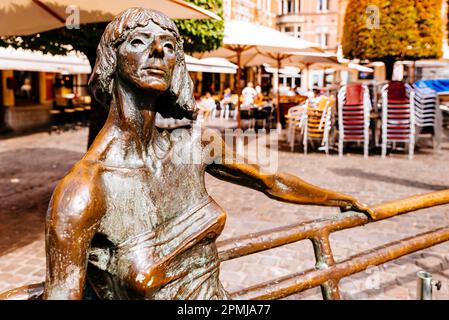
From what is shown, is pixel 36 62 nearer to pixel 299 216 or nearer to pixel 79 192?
pixel 299 216

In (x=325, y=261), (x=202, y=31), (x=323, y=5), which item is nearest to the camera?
(x=325, y=261)

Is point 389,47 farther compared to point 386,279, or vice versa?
point 389,47

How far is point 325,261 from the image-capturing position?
185 cm

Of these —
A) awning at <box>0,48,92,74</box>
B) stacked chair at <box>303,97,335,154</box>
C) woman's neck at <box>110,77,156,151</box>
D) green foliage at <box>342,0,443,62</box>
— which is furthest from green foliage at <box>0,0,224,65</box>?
green foliage at <box>342,0,443,62</box>

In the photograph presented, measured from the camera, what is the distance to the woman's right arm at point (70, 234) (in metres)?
1.12

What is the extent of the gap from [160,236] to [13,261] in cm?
396

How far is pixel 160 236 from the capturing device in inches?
51.6

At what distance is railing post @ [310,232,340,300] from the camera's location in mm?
1832

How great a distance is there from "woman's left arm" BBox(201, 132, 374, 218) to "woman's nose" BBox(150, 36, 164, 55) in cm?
33

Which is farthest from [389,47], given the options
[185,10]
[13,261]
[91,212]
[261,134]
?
[91,212]

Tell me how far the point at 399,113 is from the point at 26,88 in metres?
14.3

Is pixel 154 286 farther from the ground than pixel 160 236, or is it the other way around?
pixel 160 236

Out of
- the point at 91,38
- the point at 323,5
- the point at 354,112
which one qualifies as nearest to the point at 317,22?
the point at 323,5
